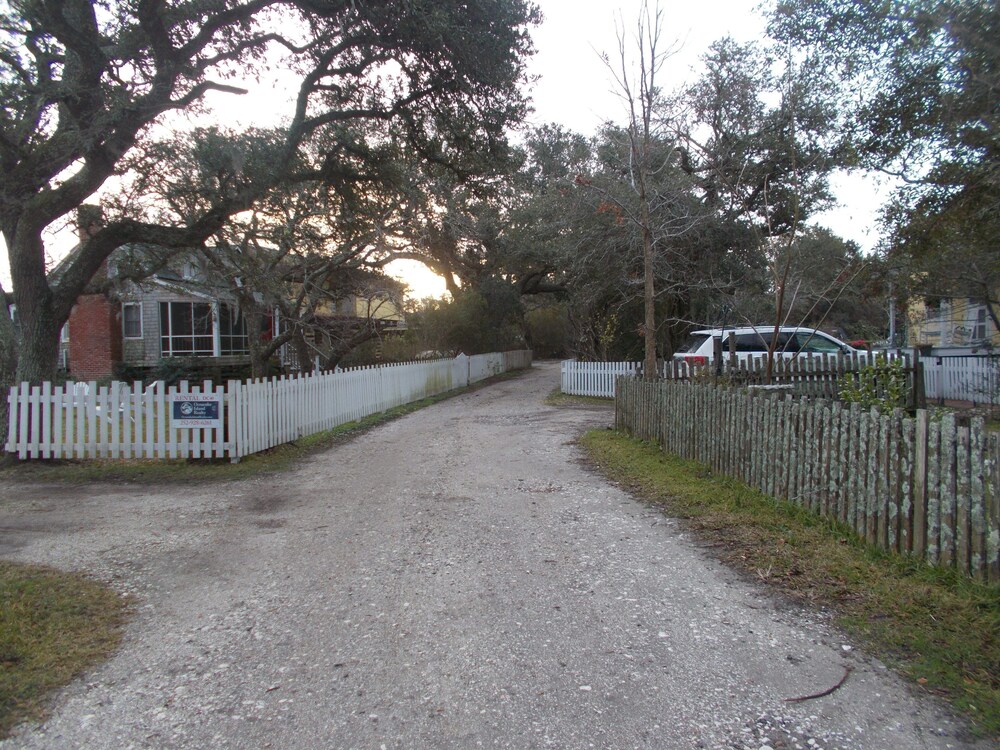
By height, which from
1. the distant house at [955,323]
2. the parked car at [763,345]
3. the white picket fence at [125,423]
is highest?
the distant house at [955,323]

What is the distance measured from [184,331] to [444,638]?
2567 cm

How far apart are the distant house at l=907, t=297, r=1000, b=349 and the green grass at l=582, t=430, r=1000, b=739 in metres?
12.1

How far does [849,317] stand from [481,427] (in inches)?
1733

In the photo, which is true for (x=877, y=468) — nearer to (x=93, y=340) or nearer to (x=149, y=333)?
(x=149, y=333)

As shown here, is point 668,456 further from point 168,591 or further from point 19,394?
point 19,394

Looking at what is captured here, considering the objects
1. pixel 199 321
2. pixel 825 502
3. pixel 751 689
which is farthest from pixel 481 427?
pixel 199 321

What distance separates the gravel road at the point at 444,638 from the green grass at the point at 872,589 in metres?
0.19

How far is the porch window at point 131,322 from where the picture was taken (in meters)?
26.1

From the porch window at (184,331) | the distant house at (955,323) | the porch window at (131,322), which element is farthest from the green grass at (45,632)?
the porch window at (131,322)

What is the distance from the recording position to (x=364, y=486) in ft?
27.4

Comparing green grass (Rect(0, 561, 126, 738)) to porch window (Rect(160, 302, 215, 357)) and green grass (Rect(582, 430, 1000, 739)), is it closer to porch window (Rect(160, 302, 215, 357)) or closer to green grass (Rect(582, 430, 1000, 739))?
green grass (Rect(582, 430, 1000, 739))

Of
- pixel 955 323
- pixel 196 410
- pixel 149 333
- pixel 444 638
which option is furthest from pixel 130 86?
pixel 955 323

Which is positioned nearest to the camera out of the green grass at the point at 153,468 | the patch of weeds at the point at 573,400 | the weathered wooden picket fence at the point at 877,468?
the weathered wooden picket fence at the point at 877,468

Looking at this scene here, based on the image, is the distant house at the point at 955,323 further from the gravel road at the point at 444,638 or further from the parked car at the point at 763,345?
the gravel road at the point at 444,638
